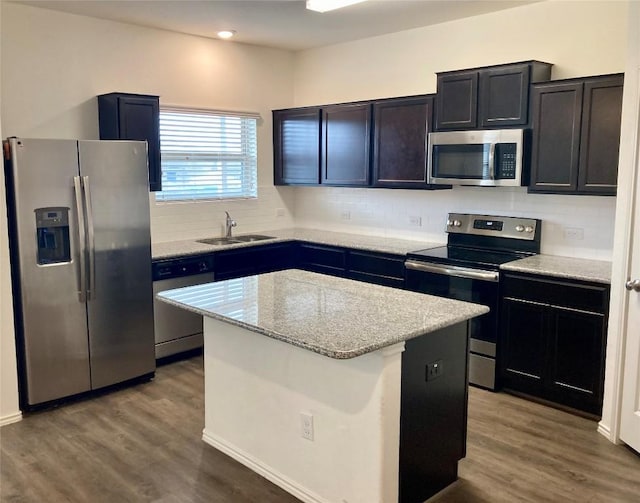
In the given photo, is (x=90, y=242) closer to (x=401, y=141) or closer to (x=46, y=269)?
(x=46, y=269)

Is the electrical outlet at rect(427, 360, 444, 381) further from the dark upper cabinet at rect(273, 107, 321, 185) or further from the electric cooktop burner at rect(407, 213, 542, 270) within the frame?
the dark upper cabinet at rect(273, 107, 321, 185)

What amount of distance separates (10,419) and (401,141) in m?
3.52

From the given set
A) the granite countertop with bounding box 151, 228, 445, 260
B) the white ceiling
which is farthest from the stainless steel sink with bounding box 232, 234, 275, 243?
the white ceiling

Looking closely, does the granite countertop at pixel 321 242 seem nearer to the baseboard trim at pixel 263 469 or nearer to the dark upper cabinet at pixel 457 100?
the dark upper cabinet at pixel 457 100

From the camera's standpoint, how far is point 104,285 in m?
4.08

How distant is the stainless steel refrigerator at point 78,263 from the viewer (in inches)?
146

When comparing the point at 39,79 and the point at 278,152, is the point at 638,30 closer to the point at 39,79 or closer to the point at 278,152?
the point at 278,152

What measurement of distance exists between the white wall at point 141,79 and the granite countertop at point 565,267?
2.88m

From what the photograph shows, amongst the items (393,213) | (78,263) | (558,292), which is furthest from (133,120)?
(558,292)

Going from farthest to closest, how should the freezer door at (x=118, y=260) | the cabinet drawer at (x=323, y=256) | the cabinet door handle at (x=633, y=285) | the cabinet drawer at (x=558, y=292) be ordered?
the cabinet drawer at (x=323, y=256) < the freezer door at (x=118, y=260) < the cabinet drawer at (x=558, y=292) < the cabinet door handle at (x=633, y=285)

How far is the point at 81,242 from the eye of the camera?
3914 millimetres

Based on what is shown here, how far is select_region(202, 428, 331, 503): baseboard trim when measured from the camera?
2807 millimetres

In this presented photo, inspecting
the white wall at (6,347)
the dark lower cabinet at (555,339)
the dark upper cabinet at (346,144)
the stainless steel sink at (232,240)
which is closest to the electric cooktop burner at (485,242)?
the dark lower cabinet at (555,339)

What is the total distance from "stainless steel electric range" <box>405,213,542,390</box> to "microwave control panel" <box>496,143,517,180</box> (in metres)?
0.48
